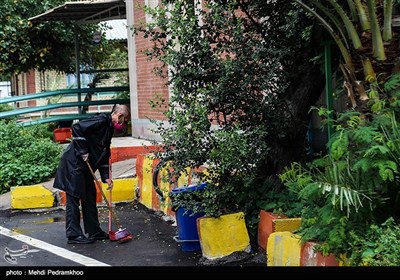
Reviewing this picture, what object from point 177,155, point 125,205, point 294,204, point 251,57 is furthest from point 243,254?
point 125,205

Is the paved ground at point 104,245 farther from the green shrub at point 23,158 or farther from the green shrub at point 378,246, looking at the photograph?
the green shrub at point 378,246

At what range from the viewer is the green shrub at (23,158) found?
540 inches

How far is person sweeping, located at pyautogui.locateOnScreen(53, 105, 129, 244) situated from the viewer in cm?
970

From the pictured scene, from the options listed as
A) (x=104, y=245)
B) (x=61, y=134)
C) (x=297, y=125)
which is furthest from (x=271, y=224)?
(x=61, y=134)

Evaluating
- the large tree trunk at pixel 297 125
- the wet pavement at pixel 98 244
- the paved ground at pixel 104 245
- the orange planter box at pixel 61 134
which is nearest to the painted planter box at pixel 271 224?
the paved ground at pixel 104 245

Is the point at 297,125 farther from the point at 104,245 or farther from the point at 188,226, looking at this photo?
the point at 104,245

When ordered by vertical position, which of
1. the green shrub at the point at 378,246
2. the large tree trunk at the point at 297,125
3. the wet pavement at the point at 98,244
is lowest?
the wet pavement at the point at 98,244

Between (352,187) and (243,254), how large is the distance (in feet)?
7.44

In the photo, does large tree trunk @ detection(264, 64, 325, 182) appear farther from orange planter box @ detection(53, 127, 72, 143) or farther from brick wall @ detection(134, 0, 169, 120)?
orange planter box @ detection(53, 127, 72, 143)

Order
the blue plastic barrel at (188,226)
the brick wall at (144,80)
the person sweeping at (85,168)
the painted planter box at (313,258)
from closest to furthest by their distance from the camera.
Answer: the painted planter box at (313,258) < the blue plastic barrel at (188,226) < the person sweeping at (85,168) < the brick wall at (144,80)

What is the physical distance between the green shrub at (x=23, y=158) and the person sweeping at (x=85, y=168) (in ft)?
13.3

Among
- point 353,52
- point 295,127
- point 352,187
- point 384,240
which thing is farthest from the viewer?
point 295,127

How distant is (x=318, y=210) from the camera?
683 cm
